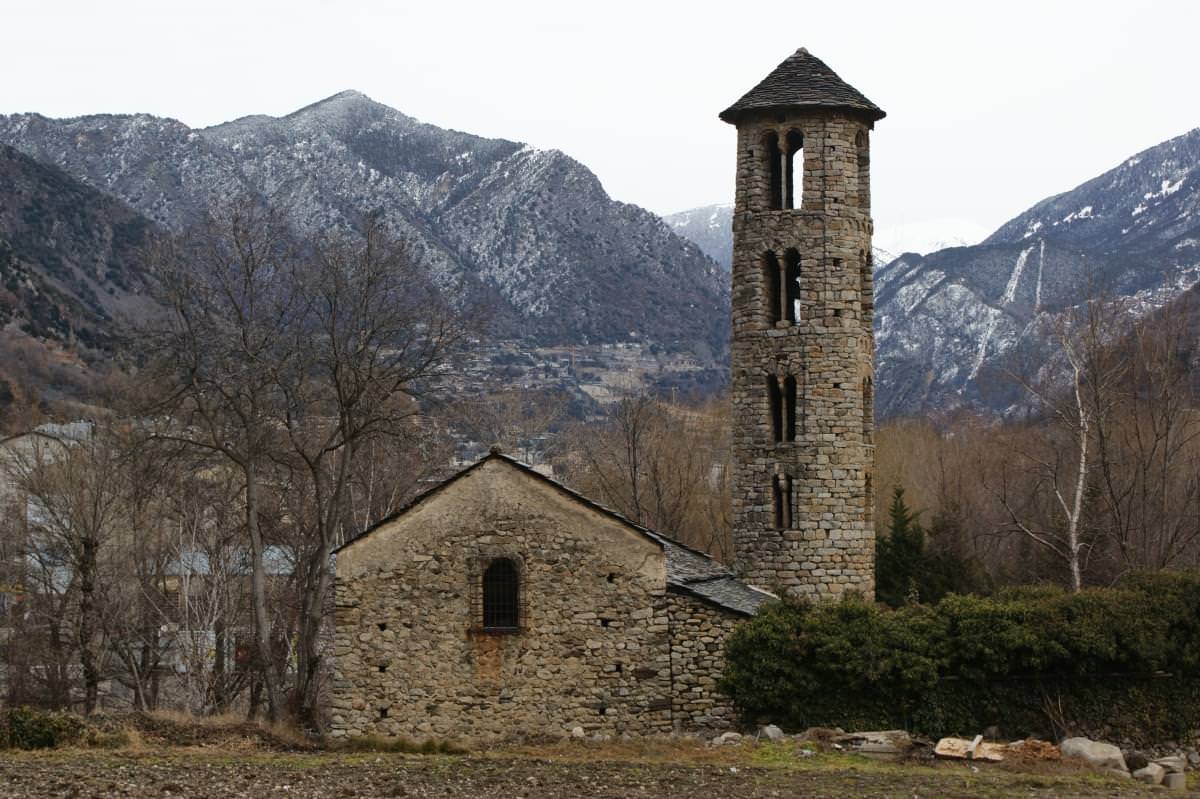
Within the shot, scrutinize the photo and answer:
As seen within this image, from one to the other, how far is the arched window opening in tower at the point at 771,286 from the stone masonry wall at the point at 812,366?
10cm

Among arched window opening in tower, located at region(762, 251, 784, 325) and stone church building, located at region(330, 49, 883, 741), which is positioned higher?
arched window opening in tower, located at region(762, 251, 784, 325)

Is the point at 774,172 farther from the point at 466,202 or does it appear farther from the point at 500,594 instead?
the point at 466,202

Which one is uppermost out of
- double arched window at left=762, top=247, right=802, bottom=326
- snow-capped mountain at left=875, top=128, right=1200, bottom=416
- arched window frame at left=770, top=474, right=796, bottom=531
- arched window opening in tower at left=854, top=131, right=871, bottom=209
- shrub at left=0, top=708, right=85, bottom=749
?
snow-capped mountain at left=875, top=128, right=1200, bottom=416

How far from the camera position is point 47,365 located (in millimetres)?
109062

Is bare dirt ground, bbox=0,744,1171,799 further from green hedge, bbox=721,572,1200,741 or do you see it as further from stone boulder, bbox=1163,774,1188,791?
green hedge, bbox=721,572,1200,741

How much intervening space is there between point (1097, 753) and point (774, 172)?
14658mm

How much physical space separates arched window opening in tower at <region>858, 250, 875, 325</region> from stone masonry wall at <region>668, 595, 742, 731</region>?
8.48 meters

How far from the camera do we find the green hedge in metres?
24.7

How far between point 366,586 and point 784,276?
11.0m

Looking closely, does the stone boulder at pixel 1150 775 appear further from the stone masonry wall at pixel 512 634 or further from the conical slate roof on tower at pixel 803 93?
the conical slate roof on tower at pixel 803 93

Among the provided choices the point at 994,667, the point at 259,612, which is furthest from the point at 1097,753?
the point at 259,612

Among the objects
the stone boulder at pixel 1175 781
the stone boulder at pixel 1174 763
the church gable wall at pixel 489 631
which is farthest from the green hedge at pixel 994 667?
the stone boulder at pixel 1175 781

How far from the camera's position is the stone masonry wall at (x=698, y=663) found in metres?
26.0

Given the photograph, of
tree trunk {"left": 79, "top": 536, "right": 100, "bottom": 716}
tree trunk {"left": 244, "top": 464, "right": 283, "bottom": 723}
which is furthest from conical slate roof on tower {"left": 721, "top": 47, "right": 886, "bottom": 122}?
tree trunk {"left": 79, "top": 536, "right": 100, "bottom": 716}
